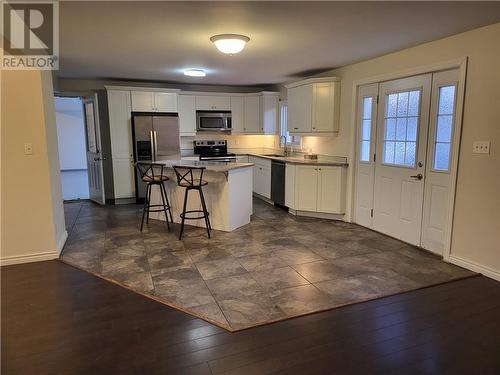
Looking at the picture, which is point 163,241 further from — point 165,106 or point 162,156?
point 165,106

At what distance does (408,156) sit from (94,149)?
17.6 feet

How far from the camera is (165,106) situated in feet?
21.0

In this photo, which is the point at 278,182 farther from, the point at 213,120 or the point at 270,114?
the point at 213,120

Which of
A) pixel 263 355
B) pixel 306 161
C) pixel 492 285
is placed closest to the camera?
pixel 263 355

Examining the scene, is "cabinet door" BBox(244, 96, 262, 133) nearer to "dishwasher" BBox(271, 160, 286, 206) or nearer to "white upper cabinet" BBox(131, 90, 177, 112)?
"dishwasher" BBox(271, 160, 286, 206)

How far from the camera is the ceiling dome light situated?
3262 millimetres

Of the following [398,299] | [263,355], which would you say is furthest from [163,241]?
[398,299]

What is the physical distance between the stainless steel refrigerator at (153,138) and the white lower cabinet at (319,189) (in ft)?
8.30

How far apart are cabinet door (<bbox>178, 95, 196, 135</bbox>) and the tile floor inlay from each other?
2516mm

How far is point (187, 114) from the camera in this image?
6875 millimetres

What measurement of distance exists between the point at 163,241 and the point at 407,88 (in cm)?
355

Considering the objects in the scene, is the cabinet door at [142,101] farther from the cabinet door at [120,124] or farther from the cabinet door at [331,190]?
the cabinet door at [331,190]

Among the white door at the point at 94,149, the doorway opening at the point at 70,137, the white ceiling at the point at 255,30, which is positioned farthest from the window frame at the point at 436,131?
the doorway opening at the point at 70,137

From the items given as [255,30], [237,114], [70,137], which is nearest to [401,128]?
[255,30]
